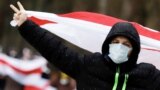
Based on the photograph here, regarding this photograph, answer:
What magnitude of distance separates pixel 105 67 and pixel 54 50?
1.70 ft

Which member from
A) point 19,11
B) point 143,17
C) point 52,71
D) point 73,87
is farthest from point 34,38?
point 143,17

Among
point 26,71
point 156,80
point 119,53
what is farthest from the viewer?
point 26,71

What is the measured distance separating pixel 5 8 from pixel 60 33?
25194mm

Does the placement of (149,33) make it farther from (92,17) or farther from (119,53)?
(119,53)

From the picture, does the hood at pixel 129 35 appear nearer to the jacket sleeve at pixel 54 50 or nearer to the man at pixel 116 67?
the man at pixel 116 67

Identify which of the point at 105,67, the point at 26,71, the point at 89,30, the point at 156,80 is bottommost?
the point at 26,71

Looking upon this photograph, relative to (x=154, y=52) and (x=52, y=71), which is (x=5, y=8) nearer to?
(x=52, y=71)

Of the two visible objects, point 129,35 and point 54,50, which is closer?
point 129,35

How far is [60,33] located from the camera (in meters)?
9.83

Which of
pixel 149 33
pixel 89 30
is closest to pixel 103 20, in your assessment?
pixel 89 30

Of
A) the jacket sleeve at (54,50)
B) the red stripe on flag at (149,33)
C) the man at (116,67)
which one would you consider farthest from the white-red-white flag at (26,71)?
the man at (116,67)

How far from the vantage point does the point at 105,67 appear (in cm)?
830

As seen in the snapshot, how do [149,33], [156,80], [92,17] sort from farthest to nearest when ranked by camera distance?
[92,17] < [149,33] < [156,80]

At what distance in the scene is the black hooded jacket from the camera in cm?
826
